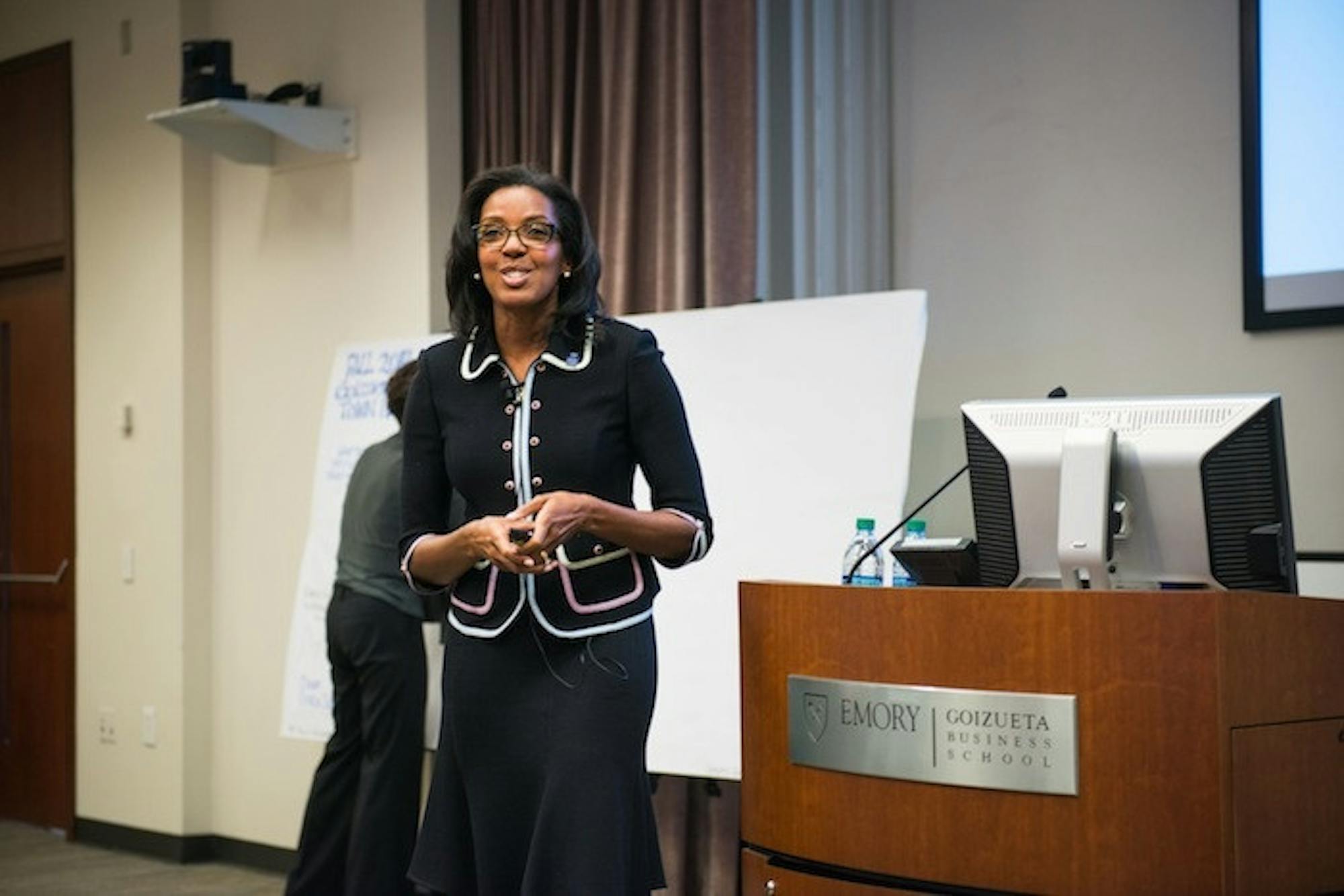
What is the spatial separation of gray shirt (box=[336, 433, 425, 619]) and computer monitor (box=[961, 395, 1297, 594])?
2.41 m

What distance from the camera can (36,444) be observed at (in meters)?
6.89

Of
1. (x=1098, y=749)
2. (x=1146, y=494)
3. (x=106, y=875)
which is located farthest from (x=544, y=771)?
(x=106, y=875)

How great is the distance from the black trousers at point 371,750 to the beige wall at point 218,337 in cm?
90

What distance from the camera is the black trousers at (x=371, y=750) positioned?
4.74 meters

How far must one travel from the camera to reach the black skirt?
7.55 feet

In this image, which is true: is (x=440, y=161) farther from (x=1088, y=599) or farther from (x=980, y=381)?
(x=1088, y=599)

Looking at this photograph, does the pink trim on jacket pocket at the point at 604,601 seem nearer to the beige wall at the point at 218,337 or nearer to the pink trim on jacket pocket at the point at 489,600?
the pink trim on jacket pocket at the point at 489,600

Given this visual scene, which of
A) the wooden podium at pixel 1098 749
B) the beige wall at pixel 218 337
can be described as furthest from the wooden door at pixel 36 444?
the wooden podium at pixel 1098 749

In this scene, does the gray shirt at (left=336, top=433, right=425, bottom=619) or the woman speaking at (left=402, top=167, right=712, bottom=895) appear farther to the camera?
the gray shirt at (left=336, top=433, right=425, bottom=619)

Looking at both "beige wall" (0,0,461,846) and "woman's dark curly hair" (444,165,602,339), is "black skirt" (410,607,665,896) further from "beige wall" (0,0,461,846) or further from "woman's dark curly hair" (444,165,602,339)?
"beige wall" (0,0,461,846)

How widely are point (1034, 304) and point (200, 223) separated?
3159mm

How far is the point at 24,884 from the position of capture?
5641mm

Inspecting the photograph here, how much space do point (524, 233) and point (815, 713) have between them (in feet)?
2.55

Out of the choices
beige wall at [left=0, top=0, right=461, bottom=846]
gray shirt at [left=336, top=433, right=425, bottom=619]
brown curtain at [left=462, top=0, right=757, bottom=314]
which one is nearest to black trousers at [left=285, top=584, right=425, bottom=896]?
gray shirt at [left=336, top=433, right=425, bottom=619]
